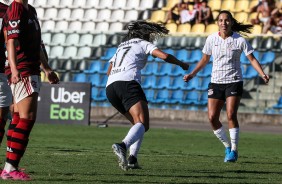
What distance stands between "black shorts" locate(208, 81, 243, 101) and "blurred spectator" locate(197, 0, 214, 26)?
17.8 meters

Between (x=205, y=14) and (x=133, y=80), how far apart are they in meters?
21.1

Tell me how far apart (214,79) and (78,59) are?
67.7 ft

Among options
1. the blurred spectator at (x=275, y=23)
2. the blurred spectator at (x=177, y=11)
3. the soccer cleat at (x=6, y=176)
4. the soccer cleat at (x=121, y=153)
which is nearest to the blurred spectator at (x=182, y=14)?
the blurred spectator at (x=177, y=11)

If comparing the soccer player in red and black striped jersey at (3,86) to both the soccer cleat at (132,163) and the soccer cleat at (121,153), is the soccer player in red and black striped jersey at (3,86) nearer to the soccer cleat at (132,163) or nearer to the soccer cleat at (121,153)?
the soccer cleat at (121,153)

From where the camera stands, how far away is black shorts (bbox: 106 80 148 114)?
12516 millimetres

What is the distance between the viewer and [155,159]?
15023 millimetres

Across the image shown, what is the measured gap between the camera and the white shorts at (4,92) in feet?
39.1

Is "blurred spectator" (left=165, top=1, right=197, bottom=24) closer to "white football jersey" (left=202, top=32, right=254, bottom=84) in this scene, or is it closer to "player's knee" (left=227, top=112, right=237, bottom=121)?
"white football jersey" (left=202, top=32, right=254, bottom=84)

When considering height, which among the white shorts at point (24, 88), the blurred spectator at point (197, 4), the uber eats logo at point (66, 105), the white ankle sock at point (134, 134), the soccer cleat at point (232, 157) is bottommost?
the uber eats logo at point (66, 105)

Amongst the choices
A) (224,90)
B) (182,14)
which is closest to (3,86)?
(224,90)

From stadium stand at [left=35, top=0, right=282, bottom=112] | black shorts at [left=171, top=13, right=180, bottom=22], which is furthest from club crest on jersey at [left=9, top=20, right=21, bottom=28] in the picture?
black shorts at [left=171, top=13, right=180, bottom=22]

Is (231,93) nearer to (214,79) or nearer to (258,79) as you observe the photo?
(214,79)

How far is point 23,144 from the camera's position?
11008 millimetres

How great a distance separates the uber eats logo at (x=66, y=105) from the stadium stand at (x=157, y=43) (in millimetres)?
5301
